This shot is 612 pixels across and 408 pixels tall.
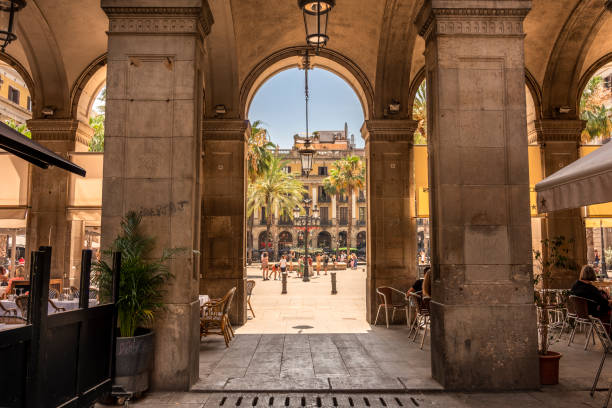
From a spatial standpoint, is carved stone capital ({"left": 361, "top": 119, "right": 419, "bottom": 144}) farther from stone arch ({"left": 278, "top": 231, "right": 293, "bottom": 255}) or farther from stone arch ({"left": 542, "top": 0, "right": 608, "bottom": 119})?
stone arch ({"left": 278, "top": 231, "right": 293, "bottom": 255})

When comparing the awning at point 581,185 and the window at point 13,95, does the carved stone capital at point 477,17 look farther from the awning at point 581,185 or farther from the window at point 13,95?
the window at point 13,95

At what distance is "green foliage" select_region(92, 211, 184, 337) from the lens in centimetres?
489

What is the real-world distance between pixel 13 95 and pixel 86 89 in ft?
86.9

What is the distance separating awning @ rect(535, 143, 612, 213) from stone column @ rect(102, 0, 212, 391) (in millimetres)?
4286

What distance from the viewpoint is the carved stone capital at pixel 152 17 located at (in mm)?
5582

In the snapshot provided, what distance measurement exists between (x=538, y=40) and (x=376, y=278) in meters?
6.98

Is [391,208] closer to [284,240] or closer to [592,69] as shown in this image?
[592,69]

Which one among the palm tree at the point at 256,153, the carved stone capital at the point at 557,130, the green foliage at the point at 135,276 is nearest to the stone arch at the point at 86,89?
the green foliage at the point at 135,276

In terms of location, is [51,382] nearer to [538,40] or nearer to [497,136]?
[497,136]

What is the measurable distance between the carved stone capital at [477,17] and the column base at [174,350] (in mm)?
4830

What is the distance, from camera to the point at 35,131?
10.9 m

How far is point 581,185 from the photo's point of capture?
175 inches

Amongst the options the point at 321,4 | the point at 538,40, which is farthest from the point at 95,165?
the point at 538,40

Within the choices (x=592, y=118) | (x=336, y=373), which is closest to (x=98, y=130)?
(x=336, y=373)
